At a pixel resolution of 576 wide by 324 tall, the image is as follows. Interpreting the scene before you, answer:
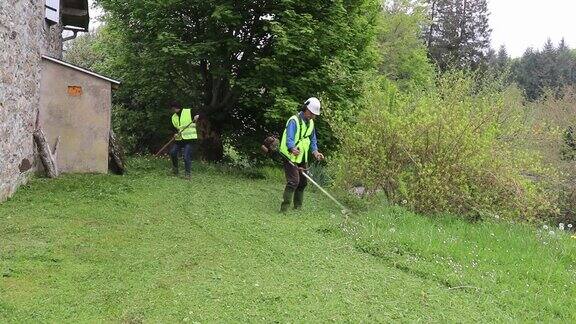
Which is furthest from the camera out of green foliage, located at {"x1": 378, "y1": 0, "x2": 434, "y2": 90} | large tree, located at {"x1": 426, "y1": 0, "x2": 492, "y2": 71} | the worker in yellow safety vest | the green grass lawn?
large tree, located at {"x1": 426, "y1": 0, "x2": 492, "y2": 71}

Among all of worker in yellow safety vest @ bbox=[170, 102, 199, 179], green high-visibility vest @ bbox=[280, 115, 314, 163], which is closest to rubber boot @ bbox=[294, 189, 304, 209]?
green high-visibility vest @ bbox=[280, 115, 314, 163]

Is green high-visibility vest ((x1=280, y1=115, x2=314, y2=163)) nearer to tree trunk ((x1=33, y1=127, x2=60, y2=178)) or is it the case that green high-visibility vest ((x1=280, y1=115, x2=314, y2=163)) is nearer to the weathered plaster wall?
the weathered plaster wall

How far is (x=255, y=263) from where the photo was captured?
6.38 metres

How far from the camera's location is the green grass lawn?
5023mm

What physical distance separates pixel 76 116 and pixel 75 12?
557 cm

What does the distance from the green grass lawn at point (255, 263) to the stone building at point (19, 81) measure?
20.5 inches

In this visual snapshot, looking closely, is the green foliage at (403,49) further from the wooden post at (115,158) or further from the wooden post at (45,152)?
the wooden post at (45,152)

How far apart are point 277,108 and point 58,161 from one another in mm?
5302

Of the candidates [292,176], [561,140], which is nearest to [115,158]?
[292,176]

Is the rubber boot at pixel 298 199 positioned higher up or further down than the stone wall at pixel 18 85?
further down

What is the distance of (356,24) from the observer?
51.2 ft

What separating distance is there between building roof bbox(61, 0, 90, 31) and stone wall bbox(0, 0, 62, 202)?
4556 millimetres

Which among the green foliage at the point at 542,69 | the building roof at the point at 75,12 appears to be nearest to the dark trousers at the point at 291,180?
the building roof at the point at 75,12

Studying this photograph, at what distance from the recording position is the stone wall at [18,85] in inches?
328
